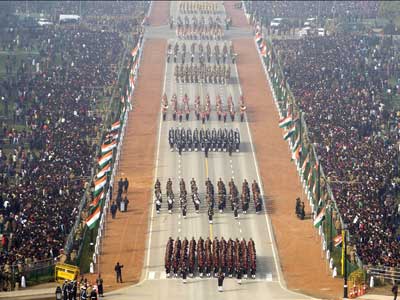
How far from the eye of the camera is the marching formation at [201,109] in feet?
456

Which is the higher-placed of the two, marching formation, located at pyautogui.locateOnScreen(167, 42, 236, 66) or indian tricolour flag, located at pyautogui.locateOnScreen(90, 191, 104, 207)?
indian tricolour flag, located at pyautogui.locateOnScreen(90, 191, 104, 207)

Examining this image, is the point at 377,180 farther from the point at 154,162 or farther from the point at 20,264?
the point at 20,264

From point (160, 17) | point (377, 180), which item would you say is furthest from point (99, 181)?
point (160, 17)

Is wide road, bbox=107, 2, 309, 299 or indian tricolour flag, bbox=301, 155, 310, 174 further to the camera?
indian tricolour flag, bbox=301, 155, 310, 174

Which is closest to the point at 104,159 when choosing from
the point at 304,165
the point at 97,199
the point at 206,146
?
the point at 97,199


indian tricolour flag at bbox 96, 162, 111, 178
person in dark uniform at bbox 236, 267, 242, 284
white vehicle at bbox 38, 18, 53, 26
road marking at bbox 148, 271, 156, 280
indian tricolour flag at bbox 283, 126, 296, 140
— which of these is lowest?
white vehicle at bbox 38, 18, 53, 26

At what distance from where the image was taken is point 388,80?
153750mm

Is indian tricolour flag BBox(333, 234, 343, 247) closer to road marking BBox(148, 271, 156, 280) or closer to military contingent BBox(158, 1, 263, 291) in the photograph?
military contingent BBox(158, 1, 263, 291)

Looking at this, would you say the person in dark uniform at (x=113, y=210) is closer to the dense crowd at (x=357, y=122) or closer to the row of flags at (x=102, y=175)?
the row of flags at (x=102, y=175)

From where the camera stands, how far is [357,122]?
432ft

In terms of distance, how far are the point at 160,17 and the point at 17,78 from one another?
1797 inches

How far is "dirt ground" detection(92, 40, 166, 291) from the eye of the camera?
10094 cm

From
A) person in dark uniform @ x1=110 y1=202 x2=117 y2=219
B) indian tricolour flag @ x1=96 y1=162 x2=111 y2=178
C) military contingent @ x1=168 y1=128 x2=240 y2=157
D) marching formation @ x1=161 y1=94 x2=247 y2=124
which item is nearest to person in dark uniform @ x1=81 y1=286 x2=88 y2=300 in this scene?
person in dark uniform @ x1=110 y1=202 x2=117 y2=219

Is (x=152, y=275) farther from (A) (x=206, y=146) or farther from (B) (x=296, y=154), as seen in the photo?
(A) (x=206, y=146)
